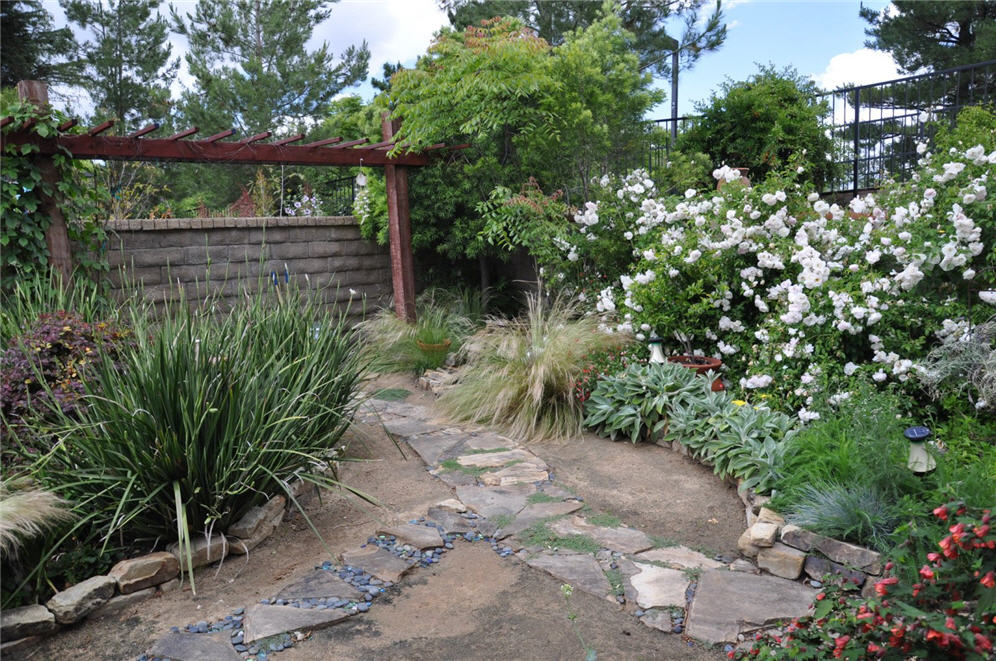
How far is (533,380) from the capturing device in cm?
493

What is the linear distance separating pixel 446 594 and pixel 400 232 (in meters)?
5.49

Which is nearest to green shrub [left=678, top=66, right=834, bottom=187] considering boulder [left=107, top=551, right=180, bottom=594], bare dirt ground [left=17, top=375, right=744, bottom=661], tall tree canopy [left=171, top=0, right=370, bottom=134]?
bare dirt ground [left=17, top=375, right=744, bottom=661]

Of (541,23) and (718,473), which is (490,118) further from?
(541,23)

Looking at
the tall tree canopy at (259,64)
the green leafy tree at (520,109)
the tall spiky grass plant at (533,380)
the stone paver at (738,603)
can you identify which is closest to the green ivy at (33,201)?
the green leafy tree at (520,109)

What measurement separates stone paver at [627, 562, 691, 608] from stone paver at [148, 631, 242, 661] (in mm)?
1398

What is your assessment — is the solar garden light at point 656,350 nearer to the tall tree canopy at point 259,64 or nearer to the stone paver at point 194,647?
the stone paver at point 194,647

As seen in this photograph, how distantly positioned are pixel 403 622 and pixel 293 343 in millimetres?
1976

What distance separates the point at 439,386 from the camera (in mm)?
5902

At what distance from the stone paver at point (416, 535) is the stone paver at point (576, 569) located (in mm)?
432

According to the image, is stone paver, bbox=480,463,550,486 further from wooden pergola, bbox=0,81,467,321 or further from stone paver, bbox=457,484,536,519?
wooden pergola, bbox=0,81,467,321

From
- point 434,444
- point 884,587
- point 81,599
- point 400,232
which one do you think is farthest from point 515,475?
point 400,232

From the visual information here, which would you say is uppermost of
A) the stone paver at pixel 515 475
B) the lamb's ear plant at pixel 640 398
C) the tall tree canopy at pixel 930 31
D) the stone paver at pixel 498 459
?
the tall tree canopy at pixel 930 31

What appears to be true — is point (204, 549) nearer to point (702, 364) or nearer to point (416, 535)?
point (416, 535)

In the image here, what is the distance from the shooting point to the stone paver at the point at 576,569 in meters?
2.82
